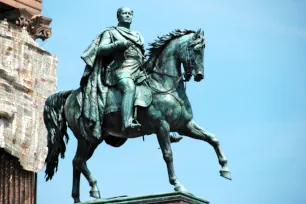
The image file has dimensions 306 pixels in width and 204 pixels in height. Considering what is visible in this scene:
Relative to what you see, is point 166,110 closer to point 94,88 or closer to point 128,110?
point 128,110

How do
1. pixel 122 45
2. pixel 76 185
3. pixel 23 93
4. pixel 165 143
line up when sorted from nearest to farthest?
pixel 165 143, pixel 122 45, pixel 76 185, pixel 23 93

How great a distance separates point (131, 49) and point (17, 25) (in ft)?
61.2

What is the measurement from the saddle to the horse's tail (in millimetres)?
1358

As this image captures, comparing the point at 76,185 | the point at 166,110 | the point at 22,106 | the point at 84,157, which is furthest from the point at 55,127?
the point at 22,106

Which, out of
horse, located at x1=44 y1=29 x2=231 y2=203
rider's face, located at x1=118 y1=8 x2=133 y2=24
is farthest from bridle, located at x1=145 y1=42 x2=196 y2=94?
rider's face, located at x1=118 y1=8 x2=133 y2=24

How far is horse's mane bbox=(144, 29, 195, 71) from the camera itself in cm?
2388

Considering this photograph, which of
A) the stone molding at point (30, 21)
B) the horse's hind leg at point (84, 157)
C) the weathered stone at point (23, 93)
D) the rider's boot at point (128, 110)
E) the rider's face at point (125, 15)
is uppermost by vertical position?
the stone molding at point (30, 21)

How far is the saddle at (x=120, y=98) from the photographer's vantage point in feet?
77.2

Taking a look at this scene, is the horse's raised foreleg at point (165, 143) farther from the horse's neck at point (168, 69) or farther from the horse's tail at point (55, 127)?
the horse's tail at point (55, 127)

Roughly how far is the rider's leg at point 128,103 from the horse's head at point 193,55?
1088 mm

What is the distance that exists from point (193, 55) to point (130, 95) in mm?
1416

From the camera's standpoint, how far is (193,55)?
23500 millimetres

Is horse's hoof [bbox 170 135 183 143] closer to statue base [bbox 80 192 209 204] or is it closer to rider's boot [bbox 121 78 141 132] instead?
rider's boot [bbox 121 78 141 132]

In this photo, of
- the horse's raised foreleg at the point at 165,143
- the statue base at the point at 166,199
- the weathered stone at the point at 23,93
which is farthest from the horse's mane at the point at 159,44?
the weathered stone at the point at 23,93
